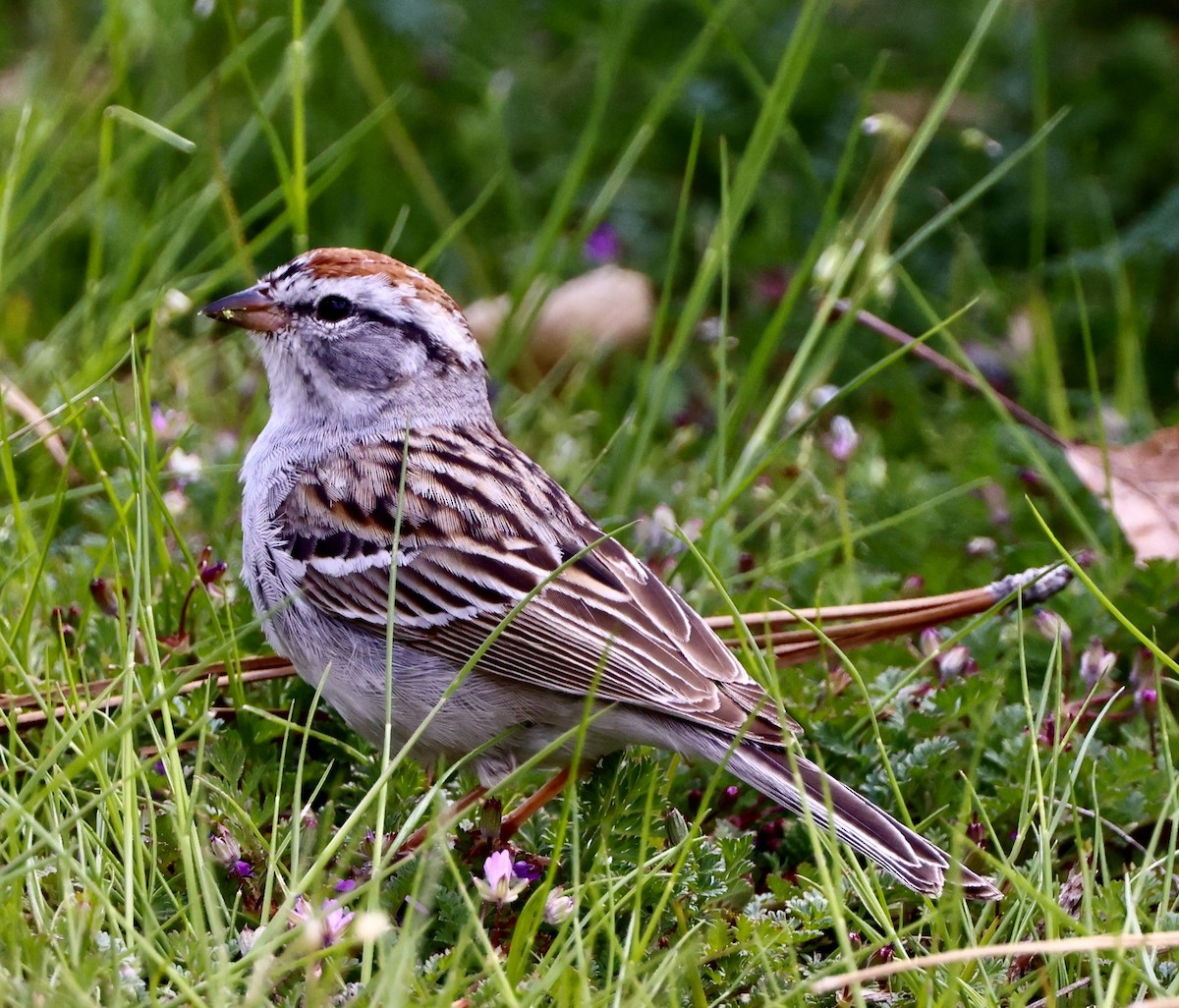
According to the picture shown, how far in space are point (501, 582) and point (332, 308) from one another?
0.93 metres

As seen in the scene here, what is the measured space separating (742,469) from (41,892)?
2192mm

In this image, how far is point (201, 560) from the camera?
379cm

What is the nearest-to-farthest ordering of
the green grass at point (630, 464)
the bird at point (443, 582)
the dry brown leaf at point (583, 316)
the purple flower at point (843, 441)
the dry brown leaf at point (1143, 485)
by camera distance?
the green grass at point (630, 464) < the bird at point (443, 582) < the dry brown leaf at point (1143, 485) < the purple flower at point (843, 441) < the dry brown leaf at point (583, 316)

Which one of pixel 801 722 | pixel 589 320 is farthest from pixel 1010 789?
pixel 589 320

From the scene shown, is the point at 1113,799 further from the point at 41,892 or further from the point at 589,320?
the point at 589,320

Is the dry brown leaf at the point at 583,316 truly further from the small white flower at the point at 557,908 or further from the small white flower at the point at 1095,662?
the small white flower at the point at 557,908

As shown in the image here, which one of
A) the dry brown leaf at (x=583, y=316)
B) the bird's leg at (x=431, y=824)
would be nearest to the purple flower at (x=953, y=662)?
the bird's leg at (x=431, y=824)

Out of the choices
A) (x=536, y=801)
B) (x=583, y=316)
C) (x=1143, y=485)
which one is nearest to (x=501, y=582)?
(x=536, y=801)

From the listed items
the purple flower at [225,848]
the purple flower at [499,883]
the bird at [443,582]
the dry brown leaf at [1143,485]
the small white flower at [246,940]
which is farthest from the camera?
the dry brown leaf at [1143,485]

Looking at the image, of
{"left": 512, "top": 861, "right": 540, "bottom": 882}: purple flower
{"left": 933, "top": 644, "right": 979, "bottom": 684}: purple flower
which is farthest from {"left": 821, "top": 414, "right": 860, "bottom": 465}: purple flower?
{"left": 512, "top": 861, "right": 540, "bottom": 882}: purple flower

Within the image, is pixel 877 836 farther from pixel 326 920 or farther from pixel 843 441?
pixel 843 441

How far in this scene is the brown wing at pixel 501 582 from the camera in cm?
347

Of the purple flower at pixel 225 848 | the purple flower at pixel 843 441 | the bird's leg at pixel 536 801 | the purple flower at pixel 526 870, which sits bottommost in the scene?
the bird's leg at pixel 536 801

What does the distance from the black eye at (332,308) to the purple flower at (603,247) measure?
221 centimetres
